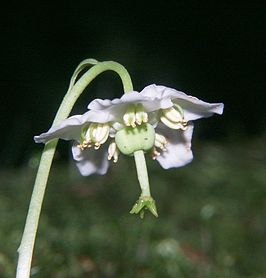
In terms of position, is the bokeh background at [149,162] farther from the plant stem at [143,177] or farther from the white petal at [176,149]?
the plant stem at [143,177]

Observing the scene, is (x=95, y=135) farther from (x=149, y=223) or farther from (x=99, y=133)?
(x=149, y=223)

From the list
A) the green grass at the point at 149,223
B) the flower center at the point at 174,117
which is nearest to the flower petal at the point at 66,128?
the flower center at the point at 174,117

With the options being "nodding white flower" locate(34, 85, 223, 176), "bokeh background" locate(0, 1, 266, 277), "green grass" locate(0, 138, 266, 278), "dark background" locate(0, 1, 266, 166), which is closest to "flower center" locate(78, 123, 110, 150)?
"nodding white flower" locate(34, 85, 223, 176)

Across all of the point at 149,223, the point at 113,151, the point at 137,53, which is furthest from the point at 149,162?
the point at 113,151

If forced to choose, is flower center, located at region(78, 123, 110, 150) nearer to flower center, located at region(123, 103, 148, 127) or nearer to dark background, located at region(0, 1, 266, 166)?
flower center, located at region(123, 103, 148, 127)

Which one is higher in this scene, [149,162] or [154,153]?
[154,153]

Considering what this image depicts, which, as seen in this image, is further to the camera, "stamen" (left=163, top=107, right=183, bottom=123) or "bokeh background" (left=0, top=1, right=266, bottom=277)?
"bokeh background" (left=0, top=1, right=266, bottom=277)

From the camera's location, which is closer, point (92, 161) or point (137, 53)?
point (92, 161)
